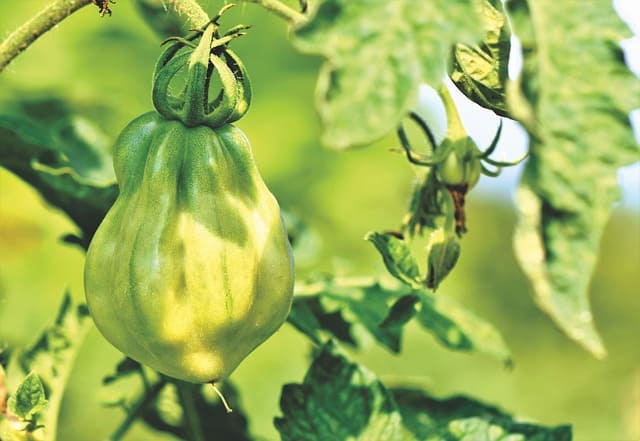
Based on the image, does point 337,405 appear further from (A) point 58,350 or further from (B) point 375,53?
(B) point 375,53

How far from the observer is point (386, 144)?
10.2 ft

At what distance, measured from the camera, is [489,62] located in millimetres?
685

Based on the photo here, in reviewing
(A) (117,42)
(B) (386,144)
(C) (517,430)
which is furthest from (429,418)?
(B) (386,144)

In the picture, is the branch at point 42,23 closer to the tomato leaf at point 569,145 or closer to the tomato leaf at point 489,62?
the tomato leaf at point 489,62

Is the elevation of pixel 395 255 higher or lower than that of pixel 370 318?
higher

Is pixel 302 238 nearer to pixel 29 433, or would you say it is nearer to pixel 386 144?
pixel 29 433

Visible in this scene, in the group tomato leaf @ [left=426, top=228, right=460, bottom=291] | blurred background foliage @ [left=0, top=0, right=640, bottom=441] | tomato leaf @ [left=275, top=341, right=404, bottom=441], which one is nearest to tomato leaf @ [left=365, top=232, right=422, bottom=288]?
tomato leaf @ [left=426, top=228, right=460, bottom=291]

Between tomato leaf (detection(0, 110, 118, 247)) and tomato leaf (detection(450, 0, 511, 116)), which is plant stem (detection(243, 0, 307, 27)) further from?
tomato leaf (detection(0, 110, 118, 247))

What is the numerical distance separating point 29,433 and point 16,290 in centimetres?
136

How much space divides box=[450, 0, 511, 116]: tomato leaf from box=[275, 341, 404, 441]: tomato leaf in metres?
0.32

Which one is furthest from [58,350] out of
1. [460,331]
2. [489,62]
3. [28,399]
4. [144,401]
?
[489,62]

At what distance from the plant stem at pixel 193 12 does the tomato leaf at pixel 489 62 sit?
0.21m

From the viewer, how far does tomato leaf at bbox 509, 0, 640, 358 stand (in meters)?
0.51

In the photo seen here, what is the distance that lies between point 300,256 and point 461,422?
417 millimetres
